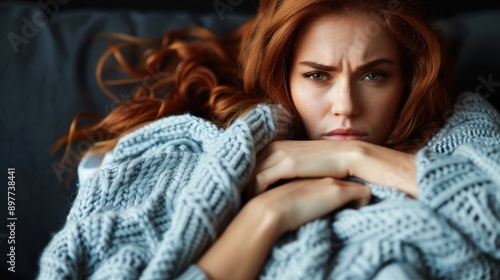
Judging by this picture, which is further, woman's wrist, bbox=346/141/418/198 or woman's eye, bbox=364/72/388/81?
woman's eye, bbox=364/72/388/81

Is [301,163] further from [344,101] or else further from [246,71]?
[246,71]

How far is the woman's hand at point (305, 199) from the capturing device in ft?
3.05

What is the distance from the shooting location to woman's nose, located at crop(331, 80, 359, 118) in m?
1.07

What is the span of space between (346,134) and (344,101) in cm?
8

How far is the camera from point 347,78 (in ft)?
3.58

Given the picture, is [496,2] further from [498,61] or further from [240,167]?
[240,167]

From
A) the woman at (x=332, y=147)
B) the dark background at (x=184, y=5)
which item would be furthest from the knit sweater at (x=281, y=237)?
the dark background at (x=184, y=5)

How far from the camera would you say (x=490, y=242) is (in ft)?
2.88

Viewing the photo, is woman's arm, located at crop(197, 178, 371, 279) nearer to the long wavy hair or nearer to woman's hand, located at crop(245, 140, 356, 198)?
woman's hand, located at crop(245, 140, 356, 198)

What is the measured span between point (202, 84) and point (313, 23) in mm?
387

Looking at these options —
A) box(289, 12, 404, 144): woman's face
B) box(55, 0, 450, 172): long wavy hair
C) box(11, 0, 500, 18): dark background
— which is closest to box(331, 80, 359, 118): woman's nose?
box(289, 12, 404, 144): woman's face

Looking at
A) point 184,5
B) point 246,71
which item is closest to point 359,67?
point 246,71

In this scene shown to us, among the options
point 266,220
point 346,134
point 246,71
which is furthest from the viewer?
point 246,71

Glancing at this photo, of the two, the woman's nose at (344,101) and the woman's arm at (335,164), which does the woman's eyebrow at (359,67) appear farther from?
the woman's arm at (335,164)
